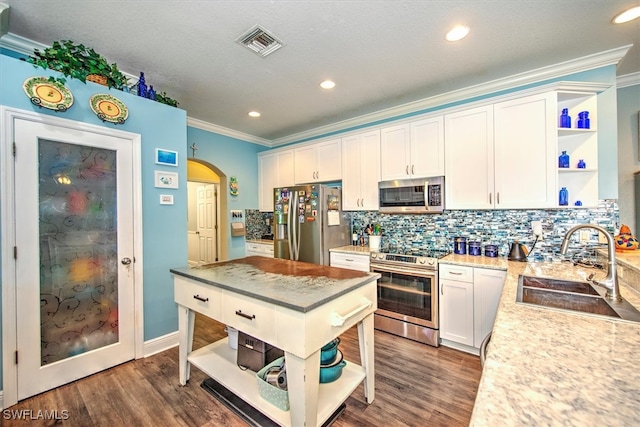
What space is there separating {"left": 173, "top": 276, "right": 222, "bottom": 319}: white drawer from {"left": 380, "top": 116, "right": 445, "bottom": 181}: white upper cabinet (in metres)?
2.52

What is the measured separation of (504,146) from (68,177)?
158 inches

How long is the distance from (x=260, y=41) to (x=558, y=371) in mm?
2645

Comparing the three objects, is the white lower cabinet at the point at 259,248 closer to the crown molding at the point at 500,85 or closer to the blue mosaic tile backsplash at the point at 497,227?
the blue mosaic tile backsplash at the point at 497,227


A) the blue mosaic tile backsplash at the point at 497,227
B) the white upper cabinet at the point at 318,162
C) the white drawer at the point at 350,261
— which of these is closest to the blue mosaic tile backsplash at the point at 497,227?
the blue mosaic tile backsplash at the point at 497,227

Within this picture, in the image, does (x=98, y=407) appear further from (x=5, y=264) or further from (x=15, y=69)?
(x=15, y=69)

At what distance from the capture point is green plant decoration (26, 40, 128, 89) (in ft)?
6.57

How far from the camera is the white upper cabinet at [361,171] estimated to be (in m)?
3.57

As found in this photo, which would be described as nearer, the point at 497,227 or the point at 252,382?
the point at 252,382

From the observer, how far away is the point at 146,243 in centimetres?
259

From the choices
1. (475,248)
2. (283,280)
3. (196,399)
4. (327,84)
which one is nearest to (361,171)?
(327,84)

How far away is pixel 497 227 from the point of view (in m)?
2.94

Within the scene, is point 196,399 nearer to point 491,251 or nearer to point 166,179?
point 166,179

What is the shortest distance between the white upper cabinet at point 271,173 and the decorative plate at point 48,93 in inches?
112

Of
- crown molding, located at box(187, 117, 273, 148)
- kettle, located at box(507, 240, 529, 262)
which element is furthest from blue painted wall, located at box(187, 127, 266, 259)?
kettle, located at box(507, 240, 529, 262)
